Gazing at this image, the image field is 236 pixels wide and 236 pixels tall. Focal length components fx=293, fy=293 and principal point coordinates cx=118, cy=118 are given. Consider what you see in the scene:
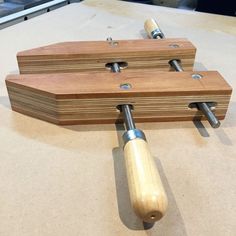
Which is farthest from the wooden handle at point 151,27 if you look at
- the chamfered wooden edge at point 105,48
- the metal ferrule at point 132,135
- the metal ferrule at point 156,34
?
the metal ferrule at point 132,135

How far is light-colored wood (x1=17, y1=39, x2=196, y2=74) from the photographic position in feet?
1.74

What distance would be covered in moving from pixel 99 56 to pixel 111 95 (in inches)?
5.9

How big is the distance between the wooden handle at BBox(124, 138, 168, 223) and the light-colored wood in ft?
0.85

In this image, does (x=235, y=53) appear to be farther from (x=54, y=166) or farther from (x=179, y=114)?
(x=54, y=166)

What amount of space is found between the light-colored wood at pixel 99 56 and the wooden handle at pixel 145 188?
0.26 m

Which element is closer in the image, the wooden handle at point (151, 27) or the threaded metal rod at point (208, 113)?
the threaded metal rod at point (208, 113)

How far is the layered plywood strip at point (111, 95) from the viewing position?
42cm

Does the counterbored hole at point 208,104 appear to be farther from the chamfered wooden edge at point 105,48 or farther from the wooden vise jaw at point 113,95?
the chamfered wooden edge at point 105,48

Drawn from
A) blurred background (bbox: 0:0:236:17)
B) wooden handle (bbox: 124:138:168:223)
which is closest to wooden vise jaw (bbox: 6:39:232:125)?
wooden handle (bbox: 124:138:168:223)

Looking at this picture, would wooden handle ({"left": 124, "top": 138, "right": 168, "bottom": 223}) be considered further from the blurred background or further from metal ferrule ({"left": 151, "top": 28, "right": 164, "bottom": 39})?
the blurred background

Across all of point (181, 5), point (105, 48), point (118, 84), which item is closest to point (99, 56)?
point (105, 48)

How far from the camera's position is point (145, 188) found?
28cm

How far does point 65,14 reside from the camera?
935 millimetres

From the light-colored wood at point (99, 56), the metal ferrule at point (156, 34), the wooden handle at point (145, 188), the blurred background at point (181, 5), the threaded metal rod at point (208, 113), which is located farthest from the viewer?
A: the blurred background at point (181, 5)
